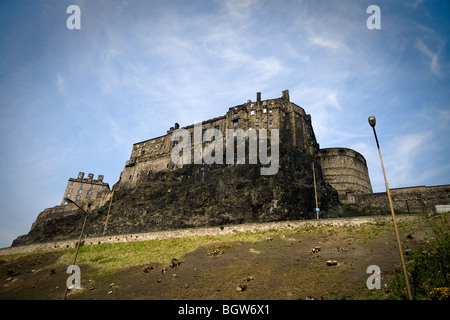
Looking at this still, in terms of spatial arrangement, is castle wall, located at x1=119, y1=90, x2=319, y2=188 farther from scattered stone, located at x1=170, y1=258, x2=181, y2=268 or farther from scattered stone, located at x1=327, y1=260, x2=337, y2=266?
scattered stone, located at x1=327, y1=260, x2=337, y2=266

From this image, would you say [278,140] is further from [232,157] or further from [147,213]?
[147,213]

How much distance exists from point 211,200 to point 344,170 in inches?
1204

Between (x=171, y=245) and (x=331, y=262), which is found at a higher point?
(x=171, y=245)

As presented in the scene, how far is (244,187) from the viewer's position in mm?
41625

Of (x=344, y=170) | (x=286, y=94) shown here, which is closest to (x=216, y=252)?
(x=344, y=170)

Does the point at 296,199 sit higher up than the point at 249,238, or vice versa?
the point at 296,199

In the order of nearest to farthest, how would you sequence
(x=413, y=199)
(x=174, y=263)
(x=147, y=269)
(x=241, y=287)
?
(x=241, y=287) < (x=147, y=269) < (x=174, y=263) < (x=413, y=199)

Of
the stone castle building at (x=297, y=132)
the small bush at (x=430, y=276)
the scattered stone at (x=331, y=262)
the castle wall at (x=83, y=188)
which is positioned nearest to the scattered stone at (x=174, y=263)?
the scattered stone at (x=331, y=262)

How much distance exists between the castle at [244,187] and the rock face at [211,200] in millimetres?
155

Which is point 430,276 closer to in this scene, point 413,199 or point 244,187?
point 244,187

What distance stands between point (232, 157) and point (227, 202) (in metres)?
11.7

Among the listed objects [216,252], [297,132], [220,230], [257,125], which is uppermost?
[257,125]
